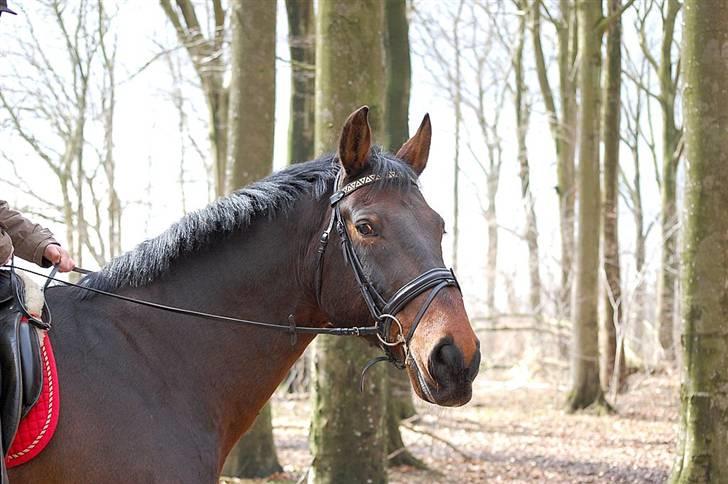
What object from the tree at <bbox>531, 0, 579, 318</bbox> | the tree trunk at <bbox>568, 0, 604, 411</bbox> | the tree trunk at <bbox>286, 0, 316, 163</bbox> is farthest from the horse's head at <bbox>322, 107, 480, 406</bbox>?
the tree at <bbox>531, 0, 579, 318</bbox>

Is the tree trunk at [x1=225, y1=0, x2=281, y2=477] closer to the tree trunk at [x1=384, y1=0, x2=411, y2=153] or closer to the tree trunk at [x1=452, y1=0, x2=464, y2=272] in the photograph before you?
the tree trunk at [x1=384, y1=0, x2=411, y2=153]

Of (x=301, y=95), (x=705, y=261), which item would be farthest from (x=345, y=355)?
(x=301, y=95)

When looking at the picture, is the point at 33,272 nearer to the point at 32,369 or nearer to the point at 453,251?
the point at 32,369

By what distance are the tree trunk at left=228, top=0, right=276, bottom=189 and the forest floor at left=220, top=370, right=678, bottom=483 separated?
141 inches

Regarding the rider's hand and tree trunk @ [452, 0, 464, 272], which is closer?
the rider's hand

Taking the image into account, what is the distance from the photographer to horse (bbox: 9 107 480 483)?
3057 millimetres

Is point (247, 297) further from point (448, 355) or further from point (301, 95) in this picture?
point (301, 95)

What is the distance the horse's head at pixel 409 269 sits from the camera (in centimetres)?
304

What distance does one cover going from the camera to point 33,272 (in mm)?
3418

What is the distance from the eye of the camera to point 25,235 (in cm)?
358

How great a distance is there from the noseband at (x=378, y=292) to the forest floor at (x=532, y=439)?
11.0 ft

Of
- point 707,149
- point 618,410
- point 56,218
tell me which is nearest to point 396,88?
point 707,149

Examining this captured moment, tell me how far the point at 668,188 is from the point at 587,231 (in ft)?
32.0

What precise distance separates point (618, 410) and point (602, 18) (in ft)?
26.1
